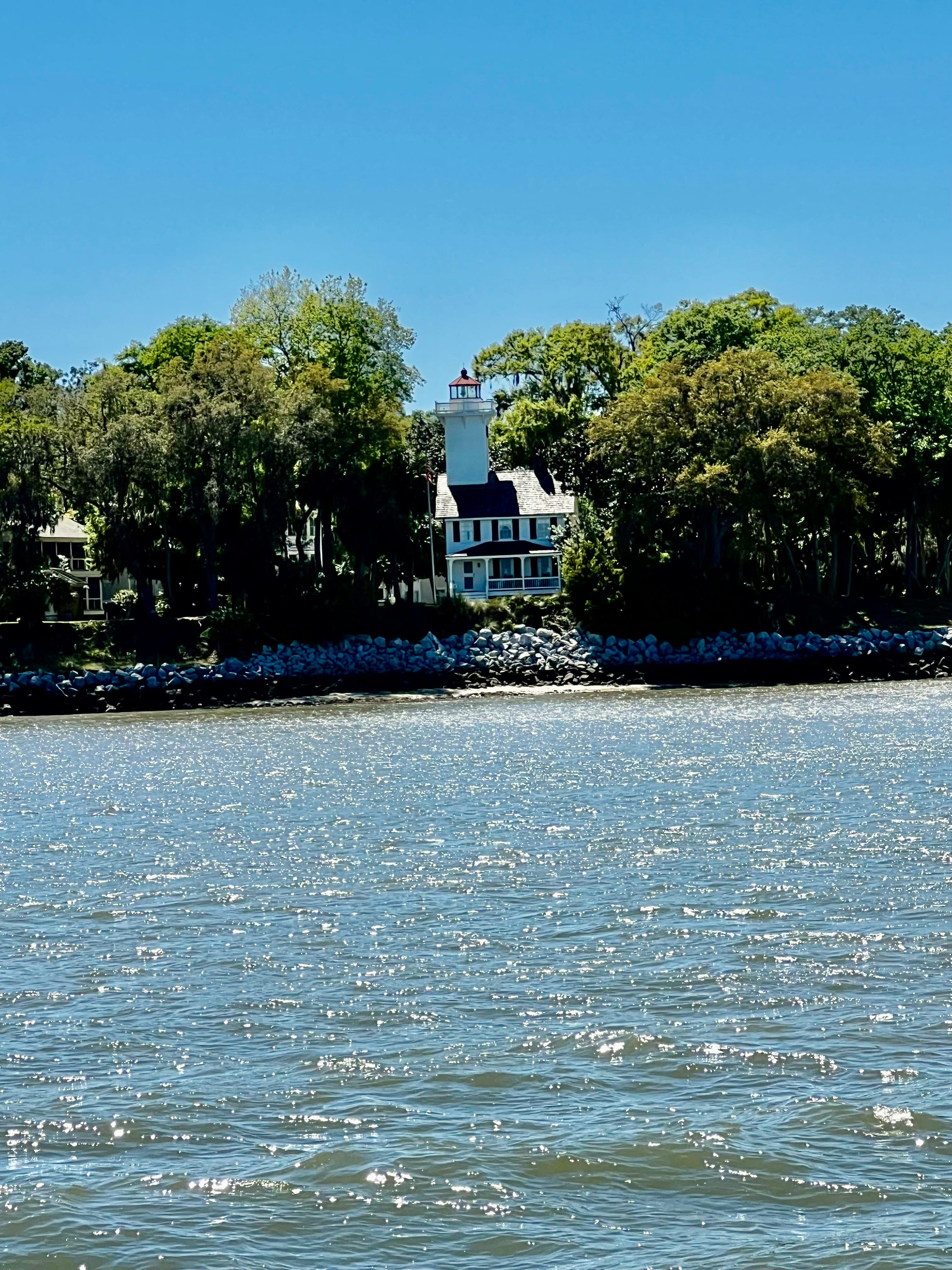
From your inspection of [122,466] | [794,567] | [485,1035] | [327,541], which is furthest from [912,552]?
[485,1035]

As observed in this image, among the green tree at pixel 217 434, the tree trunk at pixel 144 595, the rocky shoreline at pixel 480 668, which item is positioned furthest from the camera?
the tree trunk at pixel 144 595

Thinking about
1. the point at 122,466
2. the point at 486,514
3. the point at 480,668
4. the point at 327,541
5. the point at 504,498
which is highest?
the point at 122,466

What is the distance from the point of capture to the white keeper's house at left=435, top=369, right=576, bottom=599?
2876 inches

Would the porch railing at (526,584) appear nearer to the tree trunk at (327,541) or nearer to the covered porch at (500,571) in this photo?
the covered porch at (500,571)

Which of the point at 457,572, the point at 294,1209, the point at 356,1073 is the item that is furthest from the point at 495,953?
the point at 457,572

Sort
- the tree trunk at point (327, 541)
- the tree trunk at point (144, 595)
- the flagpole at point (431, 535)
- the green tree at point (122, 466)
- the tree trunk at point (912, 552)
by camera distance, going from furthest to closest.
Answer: the tree trunk at point (912, 552), the flagpole at point (431, 535), the tree trunk at point (327, 541), the tree trunk at point (144, 595), the green tree at point (122, 466)

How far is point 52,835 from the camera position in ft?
81.1

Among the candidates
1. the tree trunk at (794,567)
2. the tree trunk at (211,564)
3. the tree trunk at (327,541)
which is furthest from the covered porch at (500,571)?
the tree trunk at (211,564)

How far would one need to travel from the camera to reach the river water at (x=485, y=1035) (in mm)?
9086

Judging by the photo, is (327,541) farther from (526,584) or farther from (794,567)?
(794,567)

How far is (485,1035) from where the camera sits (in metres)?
12.5

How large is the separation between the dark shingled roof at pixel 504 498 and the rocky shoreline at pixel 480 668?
1071 centimetres

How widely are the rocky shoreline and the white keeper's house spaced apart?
794 centimetres

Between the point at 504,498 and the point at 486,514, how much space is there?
1.78 metres
